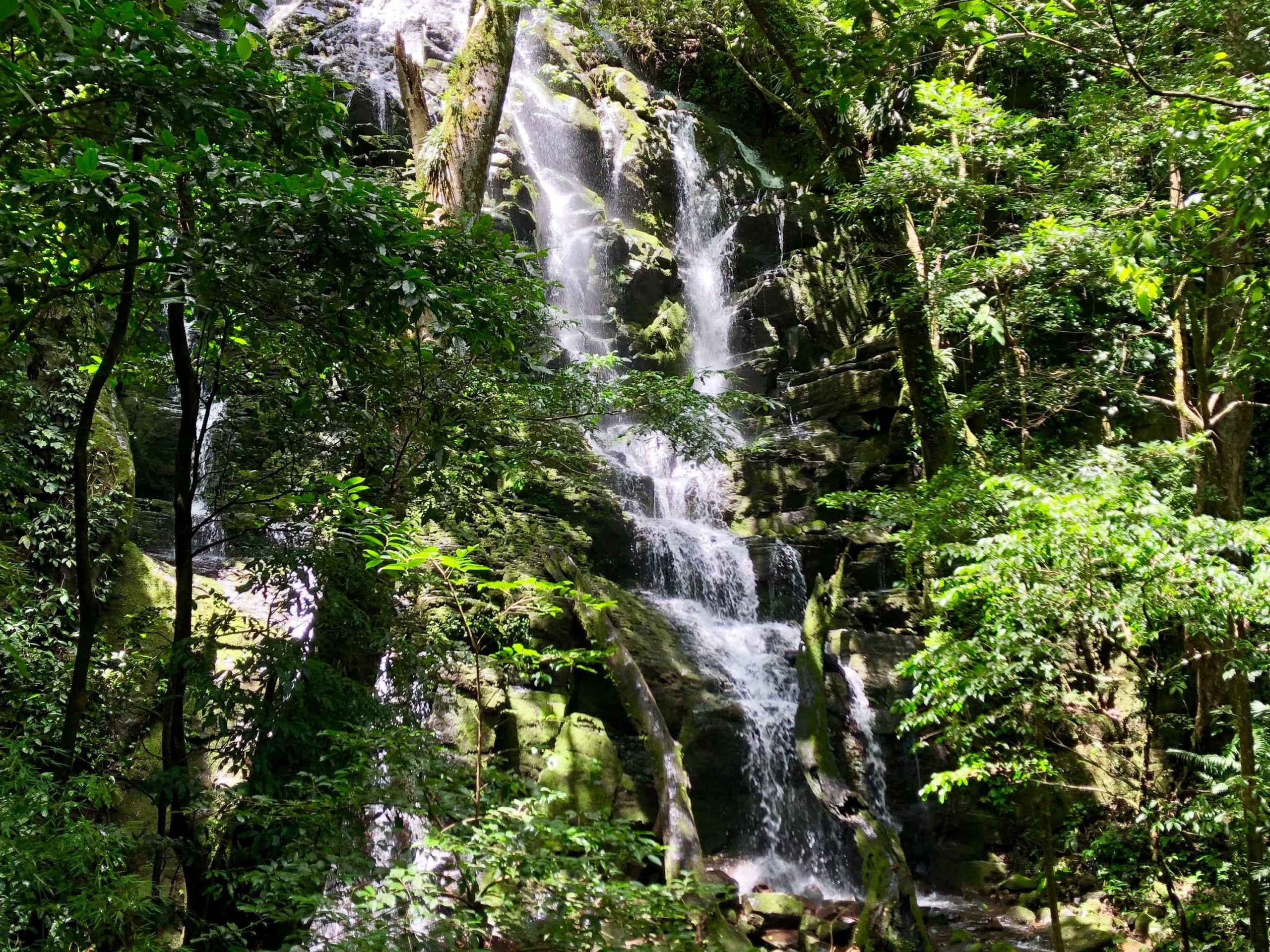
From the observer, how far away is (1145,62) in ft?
23.7

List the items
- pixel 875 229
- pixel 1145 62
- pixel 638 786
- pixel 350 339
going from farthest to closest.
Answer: pixel 875 229, pixel 638 786, pixel 1145 62, pixel 350 339

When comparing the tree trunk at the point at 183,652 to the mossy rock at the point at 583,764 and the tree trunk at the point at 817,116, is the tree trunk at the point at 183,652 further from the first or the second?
the tree trunk at the point at 817,116

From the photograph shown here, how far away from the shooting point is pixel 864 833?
638cm

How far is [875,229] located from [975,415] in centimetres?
283

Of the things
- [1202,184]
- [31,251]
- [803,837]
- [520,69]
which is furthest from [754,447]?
[520,69]

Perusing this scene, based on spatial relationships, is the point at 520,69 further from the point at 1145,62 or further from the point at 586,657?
the point at 586,657

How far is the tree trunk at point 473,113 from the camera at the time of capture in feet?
18.9

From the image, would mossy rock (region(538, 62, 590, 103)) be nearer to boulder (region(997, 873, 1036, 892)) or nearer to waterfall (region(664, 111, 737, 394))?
waterfall (region(664, 111, 737, 394))

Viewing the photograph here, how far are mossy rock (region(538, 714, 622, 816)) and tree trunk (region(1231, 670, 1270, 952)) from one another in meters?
4.58

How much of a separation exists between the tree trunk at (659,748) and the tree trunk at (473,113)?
3.30m

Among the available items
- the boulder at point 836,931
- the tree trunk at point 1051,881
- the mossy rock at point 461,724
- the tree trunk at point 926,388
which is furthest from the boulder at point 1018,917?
the mossy rock at point 461,724

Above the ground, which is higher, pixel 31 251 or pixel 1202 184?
pixel 1202 184

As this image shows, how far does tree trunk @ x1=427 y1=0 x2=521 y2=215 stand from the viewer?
5.77 metres

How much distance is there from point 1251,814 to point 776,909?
3749 millimetres
